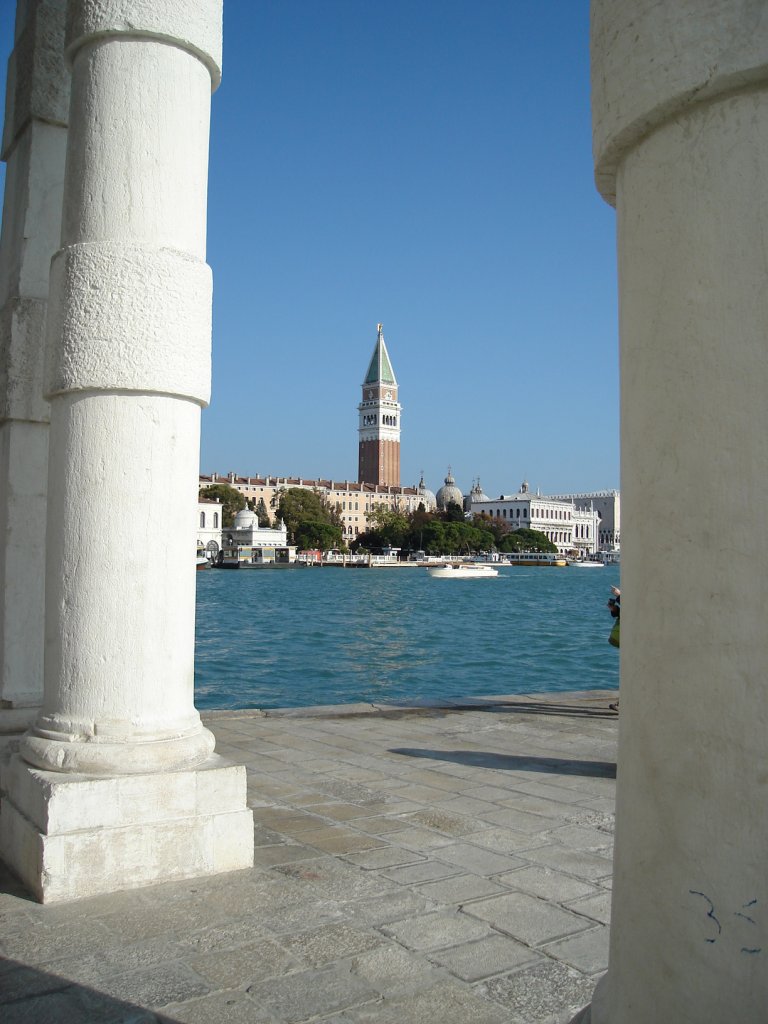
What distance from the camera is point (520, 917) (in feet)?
10.5

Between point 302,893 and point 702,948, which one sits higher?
point 702,948

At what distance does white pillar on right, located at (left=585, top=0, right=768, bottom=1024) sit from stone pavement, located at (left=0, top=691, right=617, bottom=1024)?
1368 mm

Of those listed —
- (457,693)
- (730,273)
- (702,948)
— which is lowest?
(457,693)

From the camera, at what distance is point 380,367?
169250 millimetres

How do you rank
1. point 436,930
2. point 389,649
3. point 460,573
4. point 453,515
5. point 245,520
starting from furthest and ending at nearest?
point 453,515 < point 245,520 < point 460,573 < point 389,649 < point 436,930

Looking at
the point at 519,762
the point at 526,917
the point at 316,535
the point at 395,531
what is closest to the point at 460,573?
the point at 316,535

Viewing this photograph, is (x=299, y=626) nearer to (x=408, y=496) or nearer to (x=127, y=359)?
(x=127, y=359)

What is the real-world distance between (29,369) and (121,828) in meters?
2.32

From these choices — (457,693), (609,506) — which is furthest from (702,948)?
(609,506)

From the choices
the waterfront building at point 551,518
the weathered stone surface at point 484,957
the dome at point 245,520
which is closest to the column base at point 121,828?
the weathered stone surface at point 484,957

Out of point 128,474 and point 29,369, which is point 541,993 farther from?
point 29,369

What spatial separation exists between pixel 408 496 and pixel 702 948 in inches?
5861

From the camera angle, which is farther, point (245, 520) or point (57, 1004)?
point (245, 520)

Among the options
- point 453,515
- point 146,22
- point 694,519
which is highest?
point 453,515
